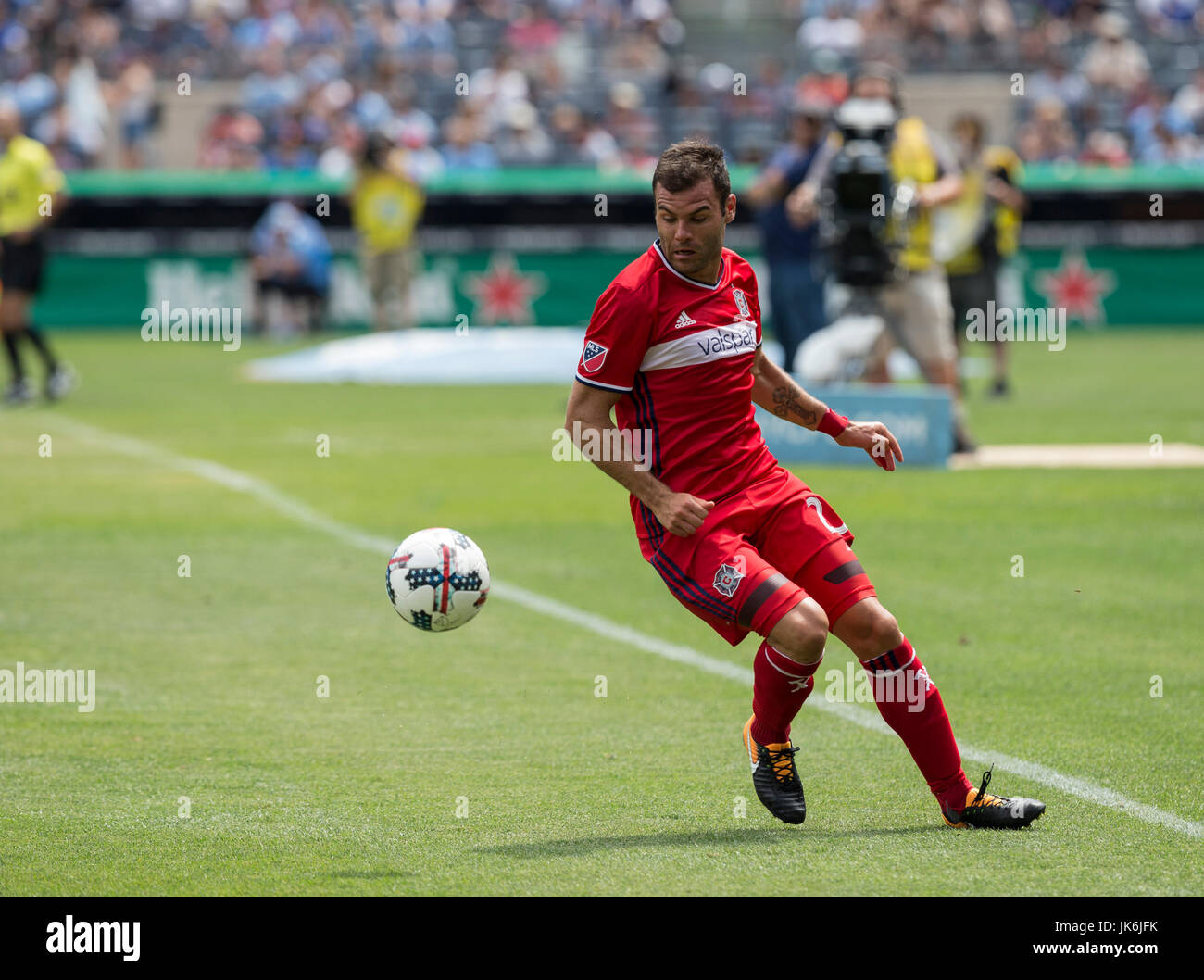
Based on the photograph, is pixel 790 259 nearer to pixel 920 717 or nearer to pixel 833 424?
pixel 833 424

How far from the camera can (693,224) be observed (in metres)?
5.80

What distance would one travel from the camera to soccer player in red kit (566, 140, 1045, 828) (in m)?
5.77

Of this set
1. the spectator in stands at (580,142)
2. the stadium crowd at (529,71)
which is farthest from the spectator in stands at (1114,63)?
the spectator in stands at (580,142)

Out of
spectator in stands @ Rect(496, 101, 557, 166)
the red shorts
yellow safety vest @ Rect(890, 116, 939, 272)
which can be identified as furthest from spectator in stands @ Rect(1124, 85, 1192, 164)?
the red shorts

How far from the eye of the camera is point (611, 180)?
29.1 meters

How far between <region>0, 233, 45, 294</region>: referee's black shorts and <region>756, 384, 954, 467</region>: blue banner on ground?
8822mm

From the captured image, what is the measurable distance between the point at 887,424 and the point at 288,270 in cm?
1578

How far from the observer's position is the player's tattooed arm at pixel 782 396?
6.41 meters

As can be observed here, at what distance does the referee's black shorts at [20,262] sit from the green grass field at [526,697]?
4.59 m

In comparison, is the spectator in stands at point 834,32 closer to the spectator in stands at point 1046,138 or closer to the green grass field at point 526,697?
the spectator in stands at point 1046,138

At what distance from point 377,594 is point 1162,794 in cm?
510

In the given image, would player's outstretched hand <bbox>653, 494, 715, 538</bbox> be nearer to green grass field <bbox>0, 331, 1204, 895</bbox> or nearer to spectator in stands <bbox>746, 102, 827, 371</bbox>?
green grass field <bbox>0, 331, 1204, 895</bbox>

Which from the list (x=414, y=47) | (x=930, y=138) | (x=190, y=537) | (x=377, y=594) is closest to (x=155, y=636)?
(x=377, y=594)
